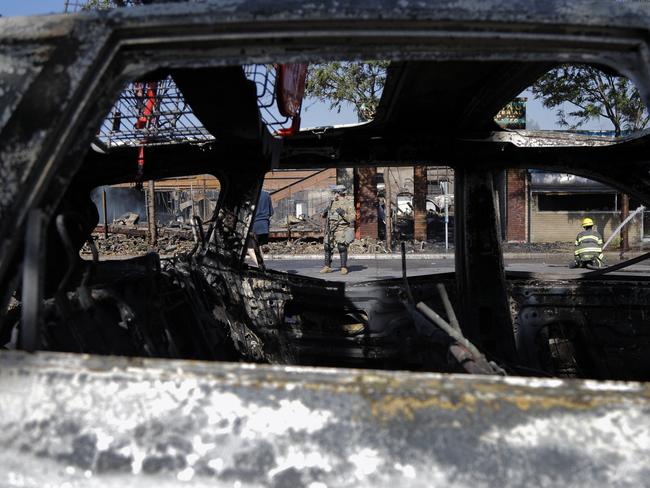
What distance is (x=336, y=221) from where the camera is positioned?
1320 centimetres

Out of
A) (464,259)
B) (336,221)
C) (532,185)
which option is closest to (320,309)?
(464,259)

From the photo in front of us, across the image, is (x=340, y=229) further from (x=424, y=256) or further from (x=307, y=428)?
(x=307, y=428)

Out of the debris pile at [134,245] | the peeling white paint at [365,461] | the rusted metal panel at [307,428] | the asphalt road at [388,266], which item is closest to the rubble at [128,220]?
the debris pile at [134,245]

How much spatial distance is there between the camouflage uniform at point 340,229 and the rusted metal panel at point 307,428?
11.9 meters

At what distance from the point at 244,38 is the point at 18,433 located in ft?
2.81

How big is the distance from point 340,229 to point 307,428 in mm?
12125

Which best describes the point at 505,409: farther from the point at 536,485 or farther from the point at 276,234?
the point at 276,234

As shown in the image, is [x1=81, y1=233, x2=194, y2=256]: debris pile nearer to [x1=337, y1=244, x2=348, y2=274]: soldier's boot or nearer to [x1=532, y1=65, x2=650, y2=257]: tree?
[x1=337, y1=244, x2=348, y2=274]: soldier's boot

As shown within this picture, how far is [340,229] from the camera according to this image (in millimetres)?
13102

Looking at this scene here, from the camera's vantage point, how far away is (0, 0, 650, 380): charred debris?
8.54ft

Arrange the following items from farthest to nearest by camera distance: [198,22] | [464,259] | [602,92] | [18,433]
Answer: [602,92] → [464,259] → [198,22] → [18,433]

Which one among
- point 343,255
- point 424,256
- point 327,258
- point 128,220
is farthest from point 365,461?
point 128,220

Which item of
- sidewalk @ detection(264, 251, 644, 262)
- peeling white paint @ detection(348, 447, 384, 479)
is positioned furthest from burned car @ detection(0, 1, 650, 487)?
sidewalk @ detection(264, 251, 644, 262)

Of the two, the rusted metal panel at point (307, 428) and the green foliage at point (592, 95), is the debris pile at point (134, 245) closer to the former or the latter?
the green foliage at point (592, 95)
